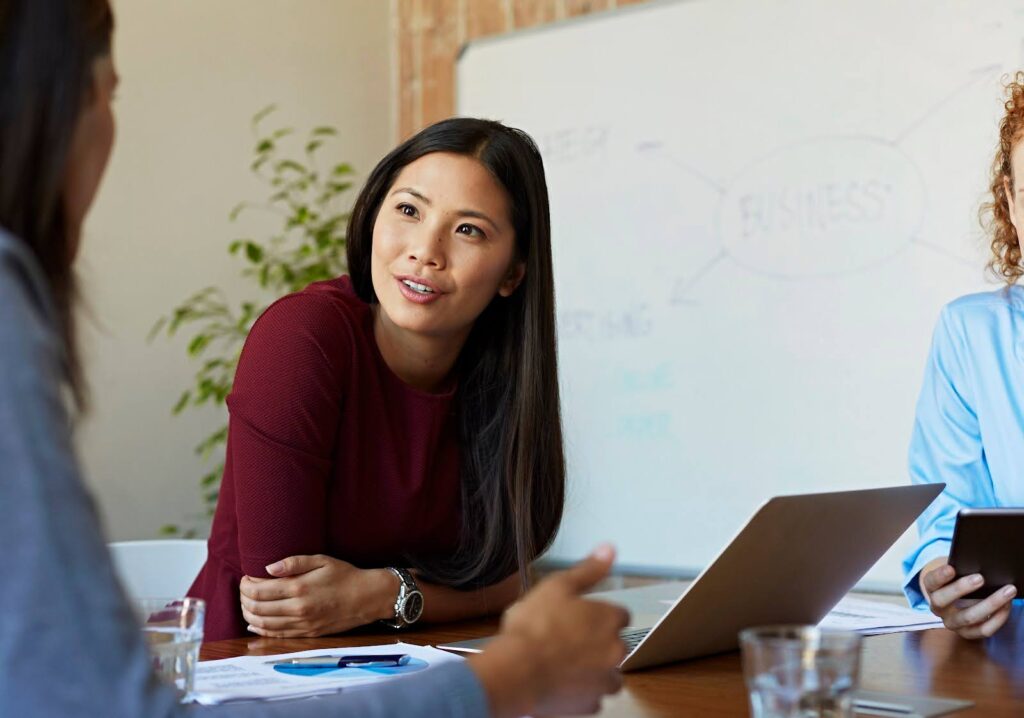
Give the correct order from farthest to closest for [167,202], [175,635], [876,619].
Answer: [167,202]
[876,619]
[175,635]

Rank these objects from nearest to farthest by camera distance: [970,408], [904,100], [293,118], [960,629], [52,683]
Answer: [52,683]
[960,629]
[970,408]
[904,100]
[293,118]

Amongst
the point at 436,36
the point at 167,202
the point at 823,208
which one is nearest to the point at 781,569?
the point at 823,208

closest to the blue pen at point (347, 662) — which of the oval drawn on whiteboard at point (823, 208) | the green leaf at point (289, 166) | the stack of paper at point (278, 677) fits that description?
the stack of paper at point (278, 677)

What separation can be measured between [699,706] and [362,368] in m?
0.82

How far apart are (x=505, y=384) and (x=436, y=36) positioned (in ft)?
7.02

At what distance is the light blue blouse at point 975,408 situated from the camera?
69.8 inches

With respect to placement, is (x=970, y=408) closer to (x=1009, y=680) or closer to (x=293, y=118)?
(x=1009, y=680)

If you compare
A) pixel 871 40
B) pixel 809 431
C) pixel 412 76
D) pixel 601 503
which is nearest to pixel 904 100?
pixel 871 40

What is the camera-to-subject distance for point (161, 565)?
6.40ft

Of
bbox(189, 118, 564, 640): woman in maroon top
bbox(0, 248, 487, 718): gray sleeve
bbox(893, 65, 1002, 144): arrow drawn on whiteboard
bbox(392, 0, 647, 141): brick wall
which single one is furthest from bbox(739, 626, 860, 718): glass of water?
bbox(392, 0, 647, 141): brick wall

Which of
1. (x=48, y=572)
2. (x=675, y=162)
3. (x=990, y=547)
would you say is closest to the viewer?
(x=48, y=572)

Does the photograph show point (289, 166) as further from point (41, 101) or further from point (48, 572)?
point (48, 572)

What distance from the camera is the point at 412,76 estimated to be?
3.73 m

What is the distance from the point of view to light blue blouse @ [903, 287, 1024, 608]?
1.77 meters
